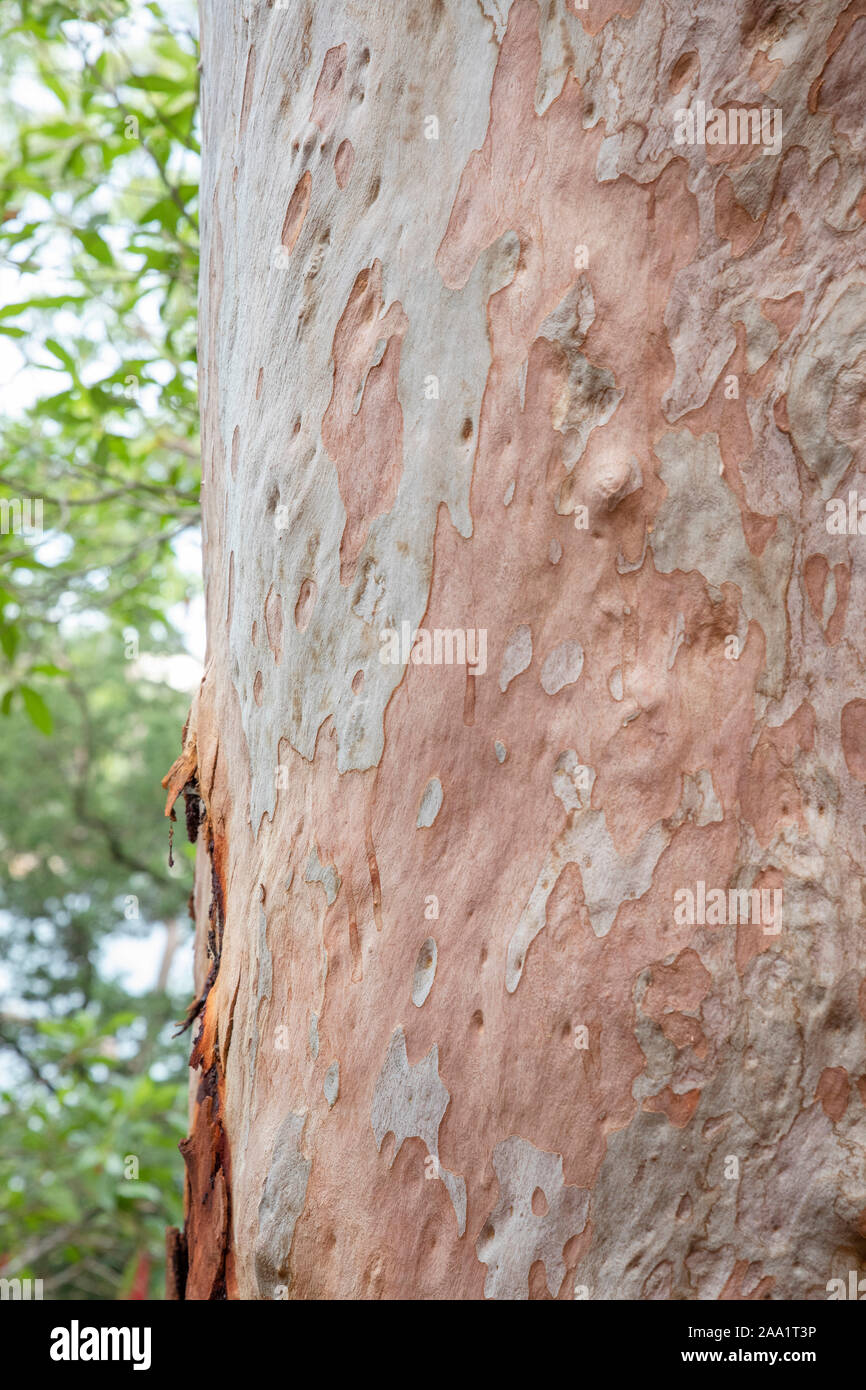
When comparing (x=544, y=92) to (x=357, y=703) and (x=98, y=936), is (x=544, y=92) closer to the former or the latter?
(x=357, y=703)

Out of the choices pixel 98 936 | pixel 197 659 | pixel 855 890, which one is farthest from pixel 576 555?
pixel 98 936

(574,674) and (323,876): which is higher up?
(574,674)

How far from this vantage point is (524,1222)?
75 centimetres

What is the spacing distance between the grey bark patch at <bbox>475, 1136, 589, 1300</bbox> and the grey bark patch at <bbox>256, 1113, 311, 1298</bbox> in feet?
0.56

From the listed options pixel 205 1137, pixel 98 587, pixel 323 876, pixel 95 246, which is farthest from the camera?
pixel 98 587

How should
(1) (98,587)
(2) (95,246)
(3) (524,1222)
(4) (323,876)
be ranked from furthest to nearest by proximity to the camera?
(1) (98,587), (2) (95,246), (4) (323,876), (3) (524,1222)

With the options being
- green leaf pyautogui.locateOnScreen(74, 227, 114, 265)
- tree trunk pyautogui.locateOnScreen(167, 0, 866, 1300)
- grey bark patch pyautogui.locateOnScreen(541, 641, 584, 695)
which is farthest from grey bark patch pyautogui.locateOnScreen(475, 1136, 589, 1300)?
green leaf pyautogui.locateOnScreen(74, 227, 114, 265)

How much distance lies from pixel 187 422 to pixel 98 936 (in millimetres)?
4706

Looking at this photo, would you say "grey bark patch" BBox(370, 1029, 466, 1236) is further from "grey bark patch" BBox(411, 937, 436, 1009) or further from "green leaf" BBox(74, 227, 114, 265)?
"green leaf" BBox(74, 227, 114, 265)

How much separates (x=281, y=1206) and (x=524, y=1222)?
0.74ft

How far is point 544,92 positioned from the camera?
2.64ft

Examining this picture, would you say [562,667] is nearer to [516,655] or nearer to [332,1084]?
[516,655]

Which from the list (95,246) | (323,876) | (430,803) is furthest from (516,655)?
(95,246)

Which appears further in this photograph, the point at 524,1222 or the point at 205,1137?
the point at 205,1137
